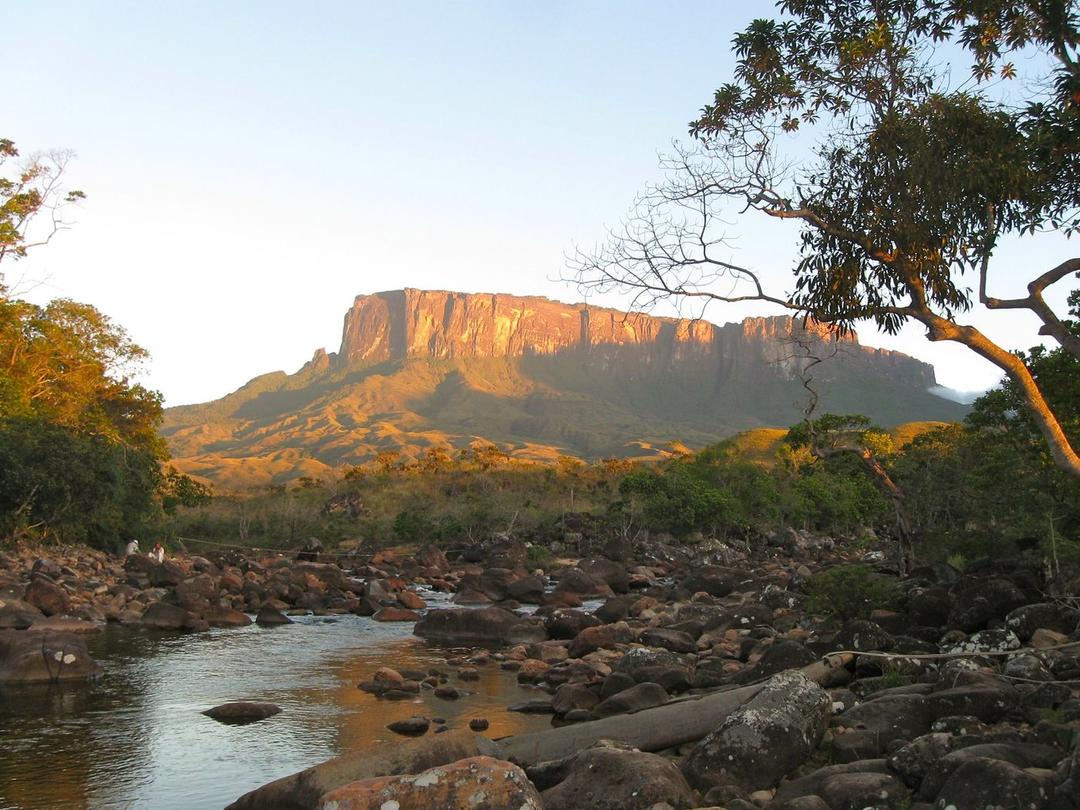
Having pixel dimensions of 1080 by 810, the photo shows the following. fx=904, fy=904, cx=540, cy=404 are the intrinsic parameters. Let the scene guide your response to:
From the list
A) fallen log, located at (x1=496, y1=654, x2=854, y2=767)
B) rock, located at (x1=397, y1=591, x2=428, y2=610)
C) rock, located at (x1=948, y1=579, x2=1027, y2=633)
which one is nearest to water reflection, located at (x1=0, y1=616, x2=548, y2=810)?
fallen log, located at (x1=496, y1=654, x2=854, y2=767)

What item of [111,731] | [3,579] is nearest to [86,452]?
[3,579]

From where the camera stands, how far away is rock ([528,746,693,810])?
7.15m

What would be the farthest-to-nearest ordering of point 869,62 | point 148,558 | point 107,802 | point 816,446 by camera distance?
1. point 148,558
2. point 816,446
3. point 869,62
4. point 107,802

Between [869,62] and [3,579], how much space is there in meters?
20.7

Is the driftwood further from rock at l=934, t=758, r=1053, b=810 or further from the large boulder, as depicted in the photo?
the large boulder

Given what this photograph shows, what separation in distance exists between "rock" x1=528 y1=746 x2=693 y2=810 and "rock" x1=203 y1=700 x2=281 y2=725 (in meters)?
5.40

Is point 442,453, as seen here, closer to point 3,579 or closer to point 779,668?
point 3,579

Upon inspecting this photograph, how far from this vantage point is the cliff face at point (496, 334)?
186 metres

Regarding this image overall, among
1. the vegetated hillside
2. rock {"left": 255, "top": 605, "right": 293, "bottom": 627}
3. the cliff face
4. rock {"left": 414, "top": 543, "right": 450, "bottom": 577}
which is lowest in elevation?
rock {"left": 414, "top": 543, "right": 450, "bottom": 577}

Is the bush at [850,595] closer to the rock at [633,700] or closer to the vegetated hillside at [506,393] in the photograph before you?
the rock at [633,700]

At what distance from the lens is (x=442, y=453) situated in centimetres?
6731

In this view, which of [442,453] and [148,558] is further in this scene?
[442,453]

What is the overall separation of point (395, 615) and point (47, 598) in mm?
7487

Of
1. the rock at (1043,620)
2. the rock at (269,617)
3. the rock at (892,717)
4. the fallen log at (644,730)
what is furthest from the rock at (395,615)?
the rock at (892,717)
